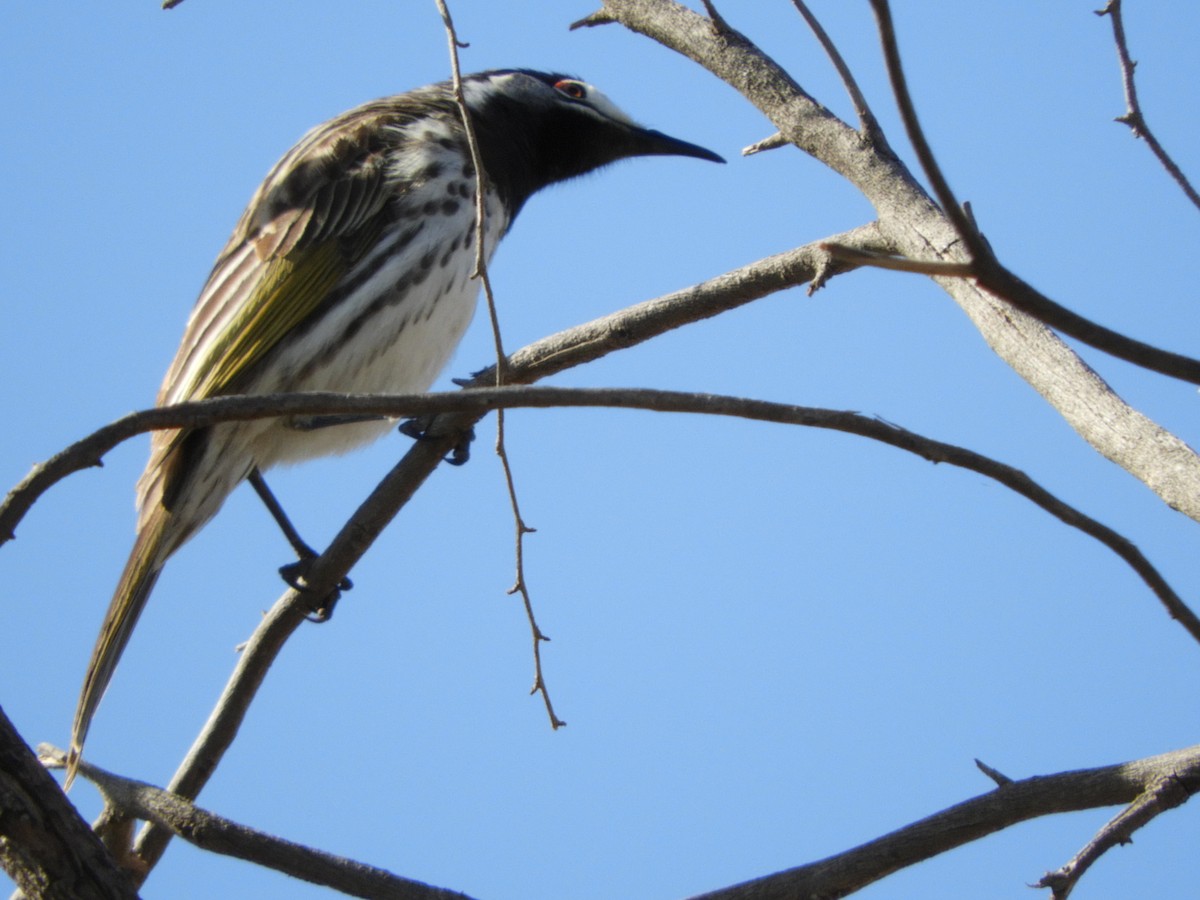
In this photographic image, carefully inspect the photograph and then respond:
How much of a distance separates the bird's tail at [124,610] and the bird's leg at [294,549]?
48 cm

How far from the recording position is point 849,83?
3.04 metres

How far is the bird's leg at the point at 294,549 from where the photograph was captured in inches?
181

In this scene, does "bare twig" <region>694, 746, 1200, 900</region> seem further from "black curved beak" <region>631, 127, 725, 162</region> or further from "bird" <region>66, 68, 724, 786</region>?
"black curved beak" <region>631, 127, 725, 162</region>

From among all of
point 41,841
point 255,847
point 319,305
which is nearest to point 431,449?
point 319,305

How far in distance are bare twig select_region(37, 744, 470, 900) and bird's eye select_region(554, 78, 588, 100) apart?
163 inches

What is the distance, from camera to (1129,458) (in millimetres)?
2697

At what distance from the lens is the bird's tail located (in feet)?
12.9

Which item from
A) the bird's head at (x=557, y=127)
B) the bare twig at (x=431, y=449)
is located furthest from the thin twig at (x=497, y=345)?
the bird's head at (x=557, y=127)

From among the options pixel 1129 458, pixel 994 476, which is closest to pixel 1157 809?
pixel 1129 458

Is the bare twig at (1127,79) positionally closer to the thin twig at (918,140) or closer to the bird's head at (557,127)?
the thin twig at (918,140)

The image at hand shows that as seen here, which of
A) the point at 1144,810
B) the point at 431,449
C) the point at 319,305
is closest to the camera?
the point at 1144,810

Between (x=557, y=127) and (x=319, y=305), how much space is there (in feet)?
6.83

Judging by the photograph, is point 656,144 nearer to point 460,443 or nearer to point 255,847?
point 460,443

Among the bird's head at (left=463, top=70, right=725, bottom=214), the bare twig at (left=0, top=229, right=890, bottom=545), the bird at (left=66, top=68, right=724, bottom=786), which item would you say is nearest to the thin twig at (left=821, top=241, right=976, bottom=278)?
the bare twig at (left=0, top=229, right=890, bottom=545)
